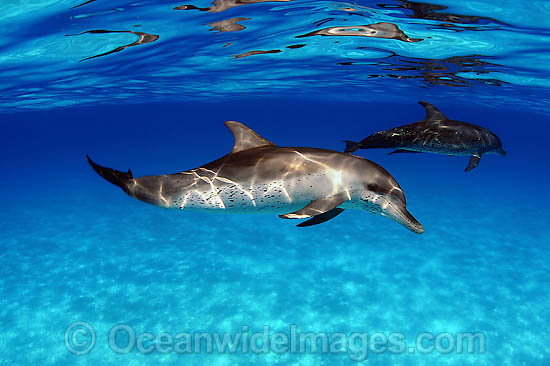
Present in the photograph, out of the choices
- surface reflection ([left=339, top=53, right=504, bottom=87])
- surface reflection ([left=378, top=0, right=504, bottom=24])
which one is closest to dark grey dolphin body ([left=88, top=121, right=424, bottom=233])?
surface reflection ([left=378, top=0, right=504, bottom=24])

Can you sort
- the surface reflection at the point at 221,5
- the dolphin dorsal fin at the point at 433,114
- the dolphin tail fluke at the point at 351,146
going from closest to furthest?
the dolphin tail fluke at the point at 351,146 < the dolphin dorsal fin at the point at 433,114 < the surface reflection at the point at 221,5

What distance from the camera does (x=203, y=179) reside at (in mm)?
4945

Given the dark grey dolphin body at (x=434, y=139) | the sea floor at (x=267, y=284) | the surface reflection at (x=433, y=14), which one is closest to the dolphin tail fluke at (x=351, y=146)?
the dark grey dolphin body at (x=434, y=139)

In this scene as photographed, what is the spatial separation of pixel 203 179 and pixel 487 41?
35.8 feet

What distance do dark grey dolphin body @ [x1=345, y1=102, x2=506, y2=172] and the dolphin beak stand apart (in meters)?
2.53

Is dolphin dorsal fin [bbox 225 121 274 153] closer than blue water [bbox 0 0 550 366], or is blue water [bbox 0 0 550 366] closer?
dolphin dorsal fin [bbox 225 121 274 153]

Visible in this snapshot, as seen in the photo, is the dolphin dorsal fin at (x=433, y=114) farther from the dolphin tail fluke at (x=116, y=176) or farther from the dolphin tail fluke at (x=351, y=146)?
the dolphin tail fluke at (x=116, y=176)

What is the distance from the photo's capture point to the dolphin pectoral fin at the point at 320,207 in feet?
13.8

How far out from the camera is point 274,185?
4.84 metres

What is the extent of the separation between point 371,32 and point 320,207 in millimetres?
8720

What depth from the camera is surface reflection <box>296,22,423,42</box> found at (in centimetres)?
1054

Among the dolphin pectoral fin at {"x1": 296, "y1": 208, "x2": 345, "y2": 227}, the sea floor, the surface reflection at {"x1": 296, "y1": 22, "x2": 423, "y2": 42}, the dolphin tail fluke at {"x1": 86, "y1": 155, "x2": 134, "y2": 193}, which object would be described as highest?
the surface reflection at {"x1": 296, "y1": 22, "x2": 423, "y2": 42}

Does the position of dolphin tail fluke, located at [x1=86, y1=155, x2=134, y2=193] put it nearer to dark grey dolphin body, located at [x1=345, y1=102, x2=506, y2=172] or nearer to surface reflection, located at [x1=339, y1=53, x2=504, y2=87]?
dark grey dolphin body, located at [x1=345, y1=102, x2=506, y2=172]

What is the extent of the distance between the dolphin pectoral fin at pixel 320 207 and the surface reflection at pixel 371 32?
7449 mm
